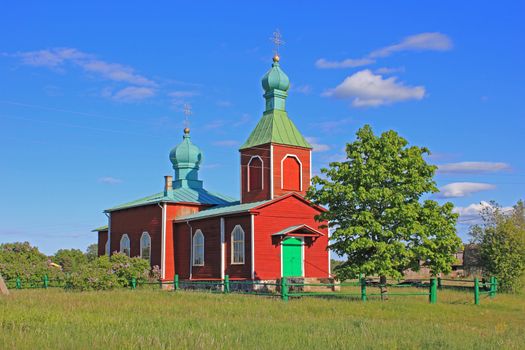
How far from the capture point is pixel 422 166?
23.3 meters

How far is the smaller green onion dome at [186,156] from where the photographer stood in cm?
4028

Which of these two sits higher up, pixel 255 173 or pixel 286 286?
pixel 255 173

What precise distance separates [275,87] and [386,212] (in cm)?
1348

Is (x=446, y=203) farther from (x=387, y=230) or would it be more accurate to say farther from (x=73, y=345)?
(x=73, y=345)

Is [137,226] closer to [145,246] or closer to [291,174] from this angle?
[145,246]

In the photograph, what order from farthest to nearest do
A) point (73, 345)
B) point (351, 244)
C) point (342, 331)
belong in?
point (351, 244) → point (342, 331) → point (73, 345)

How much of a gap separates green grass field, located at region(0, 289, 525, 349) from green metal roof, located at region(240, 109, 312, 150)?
Answer: 39.1ft

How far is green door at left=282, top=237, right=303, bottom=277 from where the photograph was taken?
30.6m

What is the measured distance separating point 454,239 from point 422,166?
274 centimetres

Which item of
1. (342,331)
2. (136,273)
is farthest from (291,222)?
(342,331)

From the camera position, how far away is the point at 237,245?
1208 inches

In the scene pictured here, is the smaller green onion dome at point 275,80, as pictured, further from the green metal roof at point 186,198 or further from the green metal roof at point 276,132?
the green metal roof at point 186,198

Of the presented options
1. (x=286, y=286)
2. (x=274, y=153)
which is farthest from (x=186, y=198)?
(x=286, y=286)

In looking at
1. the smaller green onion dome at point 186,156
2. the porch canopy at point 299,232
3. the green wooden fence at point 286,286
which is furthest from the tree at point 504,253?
the smaller green onion dome at point 186,156
